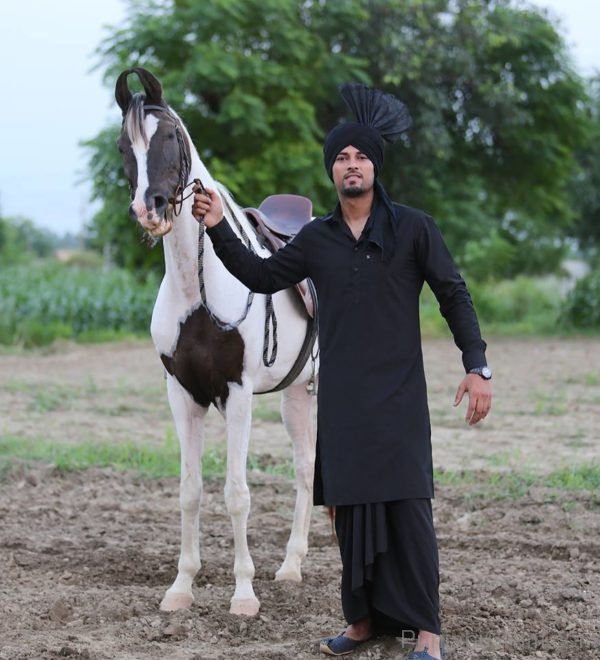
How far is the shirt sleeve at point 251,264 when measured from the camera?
13.3ft

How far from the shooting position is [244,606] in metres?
4.43

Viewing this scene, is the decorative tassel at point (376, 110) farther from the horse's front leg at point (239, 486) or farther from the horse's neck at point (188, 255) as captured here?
the horse's front leg at point (239, 486)

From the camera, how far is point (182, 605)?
447 centimetres

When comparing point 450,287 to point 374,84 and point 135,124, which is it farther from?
point 374,84

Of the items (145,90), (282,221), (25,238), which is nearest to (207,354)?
(145,90)

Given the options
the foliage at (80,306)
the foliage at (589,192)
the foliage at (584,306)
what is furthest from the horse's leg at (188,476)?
the foliage at (589,192)

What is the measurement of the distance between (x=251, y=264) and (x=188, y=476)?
1.19 m

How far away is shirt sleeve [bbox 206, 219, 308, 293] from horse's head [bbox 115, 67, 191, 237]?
22cm

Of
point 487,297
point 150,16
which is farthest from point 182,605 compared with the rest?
point 487,297

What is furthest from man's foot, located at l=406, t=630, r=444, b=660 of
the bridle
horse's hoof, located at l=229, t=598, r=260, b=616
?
the bridle

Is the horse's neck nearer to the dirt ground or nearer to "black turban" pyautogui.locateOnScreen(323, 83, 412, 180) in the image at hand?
"black turban" pyautogui.locateOnScreen(323, 83, 412, 180)

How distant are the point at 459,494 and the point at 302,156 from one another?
1014 centimetres

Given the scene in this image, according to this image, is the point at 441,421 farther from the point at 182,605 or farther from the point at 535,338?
the point at 535,338

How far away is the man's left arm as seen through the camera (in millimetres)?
3680
